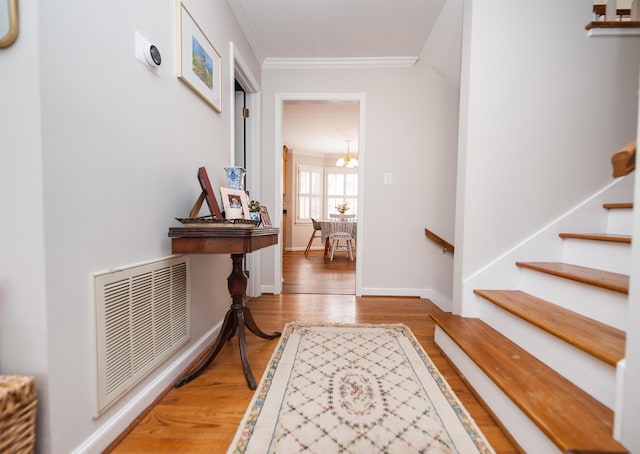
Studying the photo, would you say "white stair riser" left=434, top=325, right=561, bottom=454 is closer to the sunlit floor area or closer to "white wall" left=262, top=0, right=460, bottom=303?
the sunlit floor area

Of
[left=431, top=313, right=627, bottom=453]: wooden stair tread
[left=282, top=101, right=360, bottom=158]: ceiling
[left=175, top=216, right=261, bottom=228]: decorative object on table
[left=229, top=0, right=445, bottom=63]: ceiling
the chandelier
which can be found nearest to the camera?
[left=431, top=313, right=627, bottom=453]: wooden stair tread

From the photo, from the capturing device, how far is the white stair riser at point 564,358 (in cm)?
87

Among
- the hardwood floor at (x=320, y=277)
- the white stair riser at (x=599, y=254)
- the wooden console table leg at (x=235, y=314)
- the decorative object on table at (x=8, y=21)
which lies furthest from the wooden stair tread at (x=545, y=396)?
the decorative object on table at (x=8, y=21)

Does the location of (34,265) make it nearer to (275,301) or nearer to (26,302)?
(26,302)

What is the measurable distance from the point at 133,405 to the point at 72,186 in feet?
2.80

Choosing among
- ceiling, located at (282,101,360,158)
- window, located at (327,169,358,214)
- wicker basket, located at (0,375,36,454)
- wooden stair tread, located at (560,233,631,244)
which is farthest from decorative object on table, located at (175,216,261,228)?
window, located at (327,169,358,214)

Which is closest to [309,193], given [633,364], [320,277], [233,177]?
[320,277]

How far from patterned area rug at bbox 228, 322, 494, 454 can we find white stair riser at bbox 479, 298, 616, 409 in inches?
16.2

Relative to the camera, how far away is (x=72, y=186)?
31.3 inches

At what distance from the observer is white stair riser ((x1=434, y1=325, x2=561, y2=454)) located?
0.83 meters

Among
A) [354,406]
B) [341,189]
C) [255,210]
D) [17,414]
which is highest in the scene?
[341,189]

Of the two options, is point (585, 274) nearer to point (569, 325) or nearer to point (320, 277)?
point (569, 325)

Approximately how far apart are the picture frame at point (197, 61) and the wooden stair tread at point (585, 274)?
2104 mm

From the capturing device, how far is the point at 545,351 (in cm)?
112
